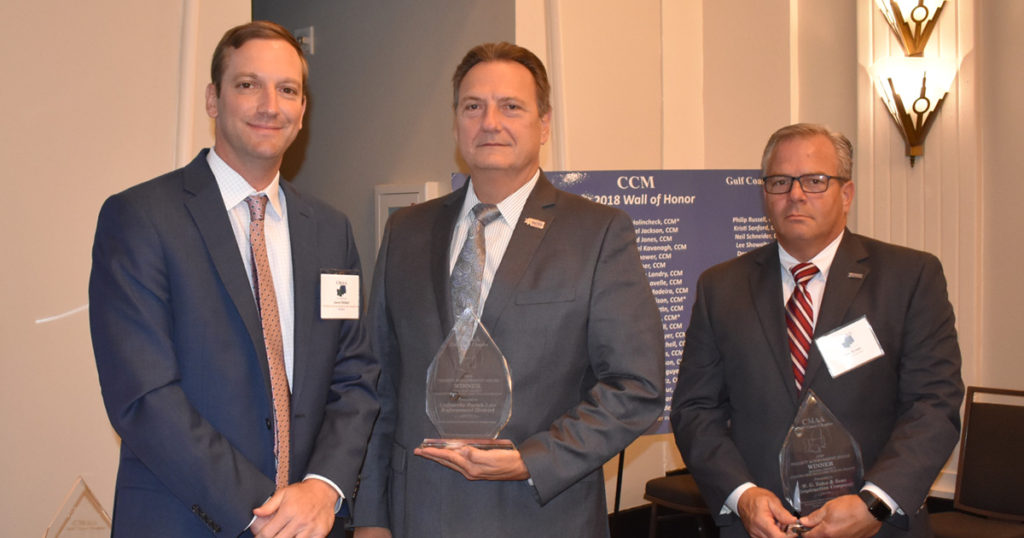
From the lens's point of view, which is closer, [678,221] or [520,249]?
[520,249]

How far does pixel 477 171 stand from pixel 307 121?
169 inches

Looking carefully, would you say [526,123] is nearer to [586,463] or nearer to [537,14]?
[586,463]

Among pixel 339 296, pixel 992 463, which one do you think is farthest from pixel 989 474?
pixel 339 296

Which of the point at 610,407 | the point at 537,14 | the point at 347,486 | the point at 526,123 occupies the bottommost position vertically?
the point at 347,486

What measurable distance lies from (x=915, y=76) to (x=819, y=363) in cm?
338

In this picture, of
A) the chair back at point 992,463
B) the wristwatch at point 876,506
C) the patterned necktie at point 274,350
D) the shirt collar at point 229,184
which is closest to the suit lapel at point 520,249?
the patterned necktie at point 274,350

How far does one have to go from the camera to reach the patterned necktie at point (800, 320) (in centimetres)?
241

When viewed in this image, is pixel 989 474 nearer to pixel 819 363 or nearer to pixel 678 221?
pixel 678 221

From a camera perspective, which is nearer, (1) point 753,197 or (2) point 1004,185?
(1) point 753,197

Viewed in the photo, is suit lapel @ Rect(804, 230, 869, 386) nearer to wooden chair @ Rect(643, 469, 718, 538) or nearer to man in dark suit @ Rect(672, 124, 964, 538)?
man in dark suit @ Rect(672, 124, 964, 538)

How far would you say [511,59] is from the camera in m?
2.27

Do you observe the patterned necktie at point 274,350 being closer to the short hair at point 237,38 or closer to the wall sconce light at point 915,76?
the short hair at point 237,38

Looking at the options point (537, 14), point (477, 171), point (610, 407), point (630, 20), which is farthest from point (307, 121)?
point (610, 407)

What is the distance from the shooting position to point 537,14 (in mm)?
5125
